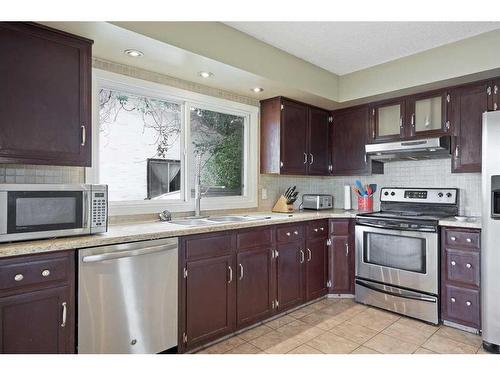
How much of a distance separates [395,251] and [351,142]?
138 centimetres

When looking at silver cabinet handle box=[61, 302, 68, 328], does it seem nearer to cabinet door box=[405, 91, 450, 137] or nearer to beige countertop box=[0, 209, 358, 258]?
beige countertop box=[0, 209, 358, 258]

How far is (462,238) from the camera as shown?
273 cm

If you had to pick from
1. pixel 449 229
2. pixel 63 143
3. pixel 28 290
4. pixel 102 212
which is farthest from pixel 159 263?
pixel 449 229

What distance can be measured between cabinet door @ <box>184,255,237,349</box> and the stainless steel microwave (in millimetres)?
731

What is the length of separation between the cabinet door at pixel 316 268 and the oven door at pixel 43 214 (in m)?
2.10

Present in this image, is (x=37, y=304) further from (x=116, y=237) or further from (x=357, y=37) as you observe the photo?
(x=357, y=37)

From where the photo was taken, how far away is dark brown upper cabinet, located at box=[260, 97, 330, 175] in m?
3.51

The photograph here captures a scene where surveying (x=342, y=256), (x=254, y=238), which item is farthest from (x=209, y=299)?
(x=342, y=256)

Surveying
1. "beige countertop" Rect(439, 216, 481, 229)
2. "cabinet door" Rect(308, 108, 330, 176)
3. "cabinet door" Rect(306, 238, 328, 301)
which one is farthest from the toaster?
"beige countertop" Rect(439, 216, 481, 229)

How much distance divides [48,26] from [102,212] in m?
1.16

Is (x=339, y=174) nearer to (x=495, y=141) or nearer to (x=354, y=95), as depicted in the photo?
(x=354, y=95)
